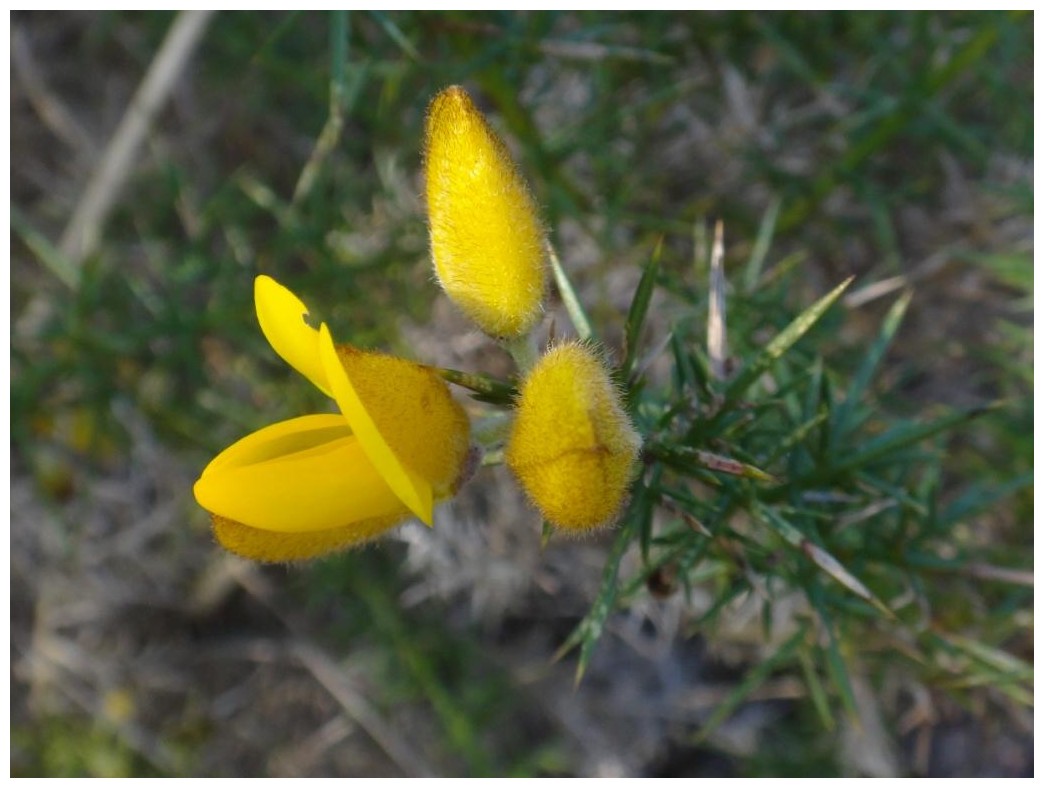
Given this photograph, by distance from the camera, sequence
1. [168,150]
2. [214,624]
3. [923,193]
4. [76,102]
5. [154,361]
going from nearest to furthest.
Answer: [154,361], [923,193], [214,624], [168,150], [76,102]

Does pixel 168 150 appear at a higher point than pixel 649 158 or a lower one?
higher

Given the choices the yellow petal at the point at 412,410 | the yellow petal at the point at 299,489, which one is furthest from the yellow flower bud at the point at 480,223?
the yellow petal at the point at 299,489

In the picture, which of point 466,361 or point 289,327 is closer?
point 289,327

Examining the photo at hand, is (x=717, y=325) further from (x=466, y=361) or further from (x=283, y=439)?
(x=466, y=361)

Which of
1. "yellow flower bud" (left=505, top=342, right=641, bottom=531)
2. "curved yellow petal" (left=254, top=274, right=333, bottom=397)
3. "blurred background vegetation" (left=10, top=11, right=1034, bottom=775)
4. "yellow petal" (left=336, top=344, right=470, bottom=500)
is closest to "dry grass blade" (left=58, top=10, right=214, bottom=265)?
"blurred background vegetation" (left=10, top=11, right=1034, bottom=775)

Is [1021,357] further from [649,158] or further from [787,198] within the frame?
[649,158]

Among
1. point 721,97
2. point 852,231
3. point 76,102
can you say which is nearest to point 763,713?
point 852,231

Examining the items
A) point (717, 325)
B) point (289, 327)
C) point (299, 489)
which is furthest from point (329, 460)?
point (717, 325)
